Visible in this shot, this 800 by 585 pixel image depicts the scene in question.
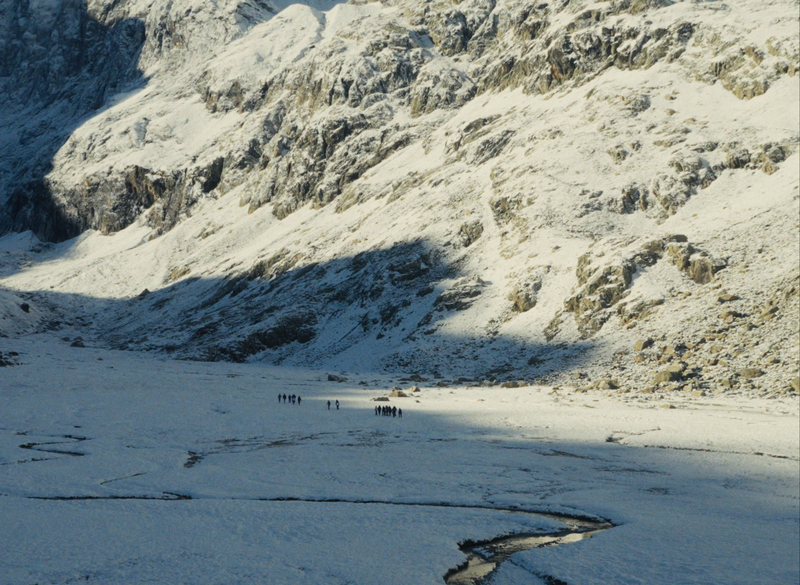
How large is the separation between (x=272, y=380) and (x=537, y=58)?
208 feet

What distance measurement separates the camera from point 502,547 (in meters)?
14.4

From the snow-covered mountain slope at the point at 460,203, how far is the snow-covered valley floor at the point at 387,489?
14547mm

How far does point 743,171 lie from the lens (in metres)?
61.3

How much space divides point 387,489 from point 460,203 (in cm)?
6015

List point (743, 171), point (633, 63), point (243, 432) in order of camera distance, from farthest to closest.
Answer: point (633, 63), point (743, 171), point (243, 432)

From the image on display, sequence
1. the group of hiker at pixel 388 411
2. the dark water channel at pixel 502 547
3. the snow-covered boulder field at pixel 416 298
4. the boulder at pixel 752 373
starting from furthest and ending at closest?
the boulder at pixel 752 373
the group of hiker at pixel 388 411
the snow-covered boulder field at pixel 416 298
the dark water channel at pixel 502 547

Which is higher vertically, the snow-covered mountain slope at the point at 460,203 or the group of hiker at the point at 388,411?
the snow-covered mountain slope at the point at 460,203

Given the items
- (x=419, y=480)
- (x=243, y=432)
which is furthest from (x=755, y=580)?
(x=243, y=432)

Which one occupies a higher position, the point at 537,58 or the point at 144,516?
the point at 537,58

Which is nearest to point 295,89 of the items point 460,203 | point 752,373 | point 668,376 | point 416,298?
point 460,203

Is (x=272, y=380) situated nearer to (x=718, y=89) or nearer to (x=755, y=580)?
(x=755, y=580)

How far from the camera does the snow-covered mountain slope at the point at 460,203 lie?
51.3 m

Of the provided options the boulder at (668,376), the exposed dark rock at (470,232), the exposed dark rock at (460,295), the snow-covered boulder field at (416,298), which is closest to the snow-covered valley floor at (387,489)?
the snow-covered boulder field at (416,298)

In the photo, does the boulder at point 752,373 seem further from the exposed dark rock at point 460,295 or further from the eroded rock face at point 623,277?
the exposed dark rock at point 460,295
